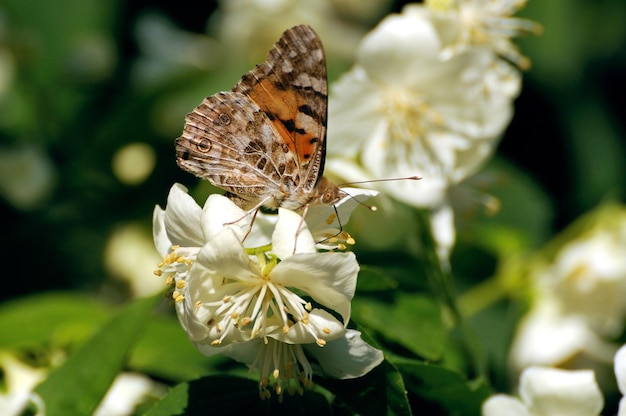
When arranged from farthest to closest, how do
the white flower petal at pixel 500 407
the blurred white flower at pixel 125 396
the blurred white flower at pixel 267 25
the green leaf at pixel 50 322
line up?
1. the blurred white flower at pixel 267 25
2. the green leaf at pixel 50 322
3. the blurred white flower at pixel 125 396
4. the white flower petal at pixel 500 407

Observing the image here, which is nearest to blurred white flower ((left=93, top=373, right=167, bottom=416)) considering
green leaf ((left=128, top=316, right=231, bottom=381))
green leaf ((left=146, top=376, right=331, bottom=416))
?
green leaf ((left=128, top=316, right=231, bottom=381))

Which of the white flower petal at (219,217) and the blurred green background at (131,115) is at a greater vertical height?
the white flower petal at (219,217)

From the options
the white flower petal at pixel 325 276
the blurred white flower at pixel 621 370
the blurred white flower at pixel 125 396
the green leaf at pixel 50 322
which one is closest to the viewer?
the white flower petal at pixel 325 276

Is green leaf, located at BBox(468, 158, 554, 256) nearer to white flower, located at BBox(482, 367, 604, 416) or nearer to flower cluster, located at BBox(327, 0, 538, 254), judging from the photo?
flower cluster, located at BBox(327, 0, 538, 254)

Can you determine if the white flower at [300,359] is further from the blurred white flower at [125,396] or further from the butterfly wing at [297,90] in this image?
the blurred white flower at [125,396]

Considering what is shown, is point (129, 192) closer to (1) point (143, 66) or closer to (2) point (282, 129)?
(1) point (143, 66)

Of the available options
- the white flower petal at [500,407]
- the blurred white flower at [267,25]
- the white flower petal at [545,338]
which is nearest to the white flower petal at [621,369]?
the white flower petal at [500,407]

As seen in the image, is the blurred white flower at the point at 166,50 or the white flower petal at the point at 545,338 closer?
the white flower petal at the point at 545,338
